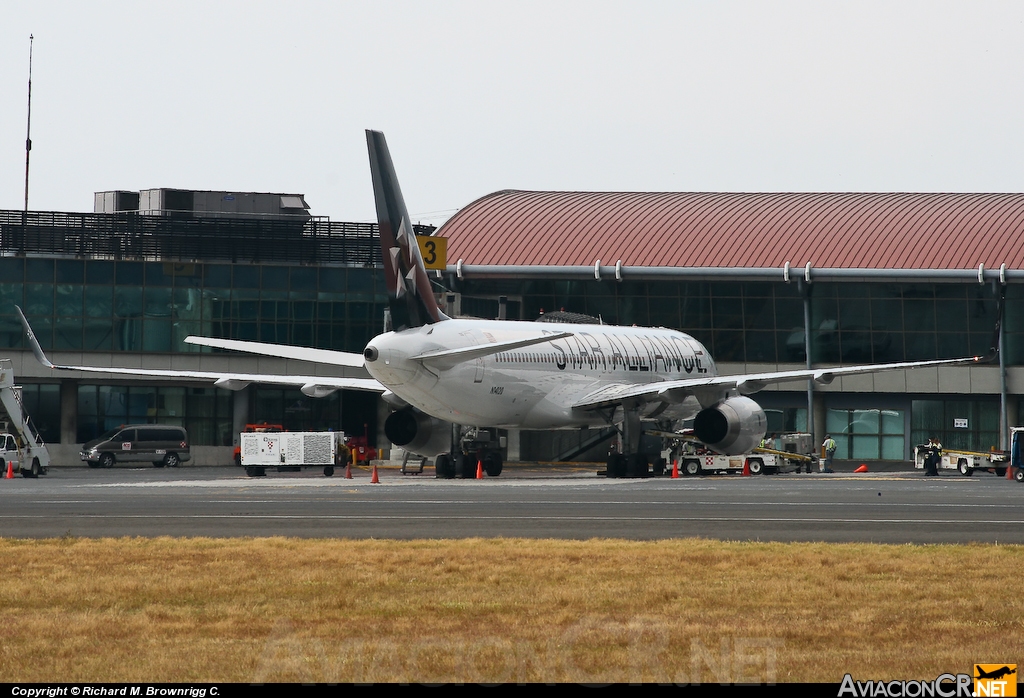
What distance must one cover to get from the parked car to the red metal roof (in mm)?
16985

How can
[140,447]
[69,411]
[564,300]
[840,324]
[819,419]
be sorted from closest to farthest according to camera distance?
[140,447] < [69,411] < [840,324] < [819,419] < [564,300]

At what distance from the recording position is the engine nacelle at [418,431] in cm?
4456

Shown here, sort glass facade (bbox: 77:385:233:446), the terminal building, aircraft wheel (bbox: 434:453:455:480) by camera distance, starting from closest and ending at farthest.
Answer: aircraft wheel (bbox: 434:453:455:480), the terminal building, glass facade (bbox: 77:385:233:446)

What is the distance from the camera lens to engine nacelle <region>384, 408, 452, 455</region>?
44562 millimetres

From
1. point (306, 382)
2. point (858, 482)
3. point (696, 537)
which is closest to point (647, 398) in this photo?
point (858, 482)

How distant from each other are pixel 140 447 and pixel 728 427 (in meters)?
30.2

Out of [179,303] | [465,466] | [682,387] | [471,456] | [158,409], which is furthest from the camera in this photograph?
[158,409]

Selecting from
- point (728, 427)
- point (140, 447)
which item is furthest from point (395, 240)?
point (140, 447)

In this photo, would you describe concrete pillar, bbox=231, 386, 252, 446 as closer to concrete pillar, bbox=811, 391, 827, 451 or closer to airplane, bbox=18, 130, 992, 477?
airplane, bbox=18, 130, 992, 477

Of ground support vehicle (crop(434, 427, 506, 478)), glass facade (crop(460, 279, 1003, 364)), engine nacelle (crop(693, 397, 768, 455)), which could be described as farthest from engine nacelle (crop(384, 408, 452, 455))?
glass facade (crop(460, 279, 1003, 364))

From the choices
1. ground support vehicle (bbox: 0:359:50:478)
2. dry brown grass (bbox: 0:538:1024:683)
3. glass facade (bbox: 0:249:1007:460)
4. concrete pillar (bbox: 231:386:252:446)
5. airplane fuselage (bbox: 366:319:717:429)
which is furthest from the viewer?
concrete pillar (bbox: 231:386:252:446)

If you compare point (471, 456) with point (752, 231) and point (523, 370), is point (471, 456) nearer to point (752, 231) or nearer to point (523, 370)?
point (523, 370)

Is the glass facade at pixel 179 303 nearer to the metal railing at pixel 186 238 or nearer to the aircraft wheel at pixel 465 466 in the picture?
the metal railing at pixel 186 238

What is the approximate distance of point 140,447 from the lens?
64500mm
